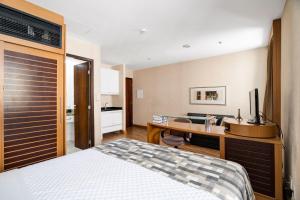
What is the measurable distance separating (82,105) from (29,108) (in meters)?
1.82

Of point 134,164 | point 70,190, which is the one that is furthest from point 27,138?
point 134,164

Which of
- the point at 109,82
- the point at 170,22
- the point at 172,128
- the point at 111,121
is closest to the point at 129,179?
the point at 172,128

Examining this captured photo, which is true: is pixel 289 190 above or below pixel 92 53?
below

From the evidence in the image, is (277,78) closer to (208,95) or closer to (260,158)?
(260,158)

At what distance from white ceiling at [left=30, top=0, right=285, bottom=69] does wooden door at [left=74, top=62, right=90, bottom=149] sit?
2.67 ft

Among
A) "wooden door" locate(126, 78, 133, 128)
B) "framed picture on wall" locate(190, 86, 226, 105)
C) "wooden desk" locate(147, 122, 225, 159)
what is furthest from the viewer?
"wooden door" locate(126, 78, 133, 128)

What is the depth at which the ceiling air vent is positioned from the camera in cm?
168

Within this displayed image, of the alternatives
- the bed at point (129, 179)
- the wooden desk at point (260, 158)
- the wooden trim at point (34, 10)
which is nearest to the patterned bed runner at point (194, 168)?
the bed at point (129, 179)

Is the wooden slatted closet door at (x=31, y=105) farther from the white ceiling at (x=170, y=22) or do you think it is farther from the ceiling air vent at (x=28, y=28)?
the white ceiling at (x=170, y=22)

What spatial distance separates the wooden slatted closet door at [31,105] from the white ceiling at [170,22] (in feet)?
2.55

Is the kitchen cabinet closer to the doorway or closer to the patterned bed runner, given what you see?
the doorway

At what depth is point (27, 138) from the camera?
6.07ft

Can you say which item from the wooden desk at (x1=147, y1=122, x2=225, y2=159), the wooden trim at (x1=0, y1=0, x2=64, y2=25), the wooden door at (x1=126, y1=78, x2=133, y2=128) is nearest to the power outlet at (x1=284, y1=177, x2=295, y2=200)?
the wooden desk at (x1=147, y1=122, x2=225, y2=159)

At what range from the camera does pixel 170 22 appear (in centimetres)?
246
